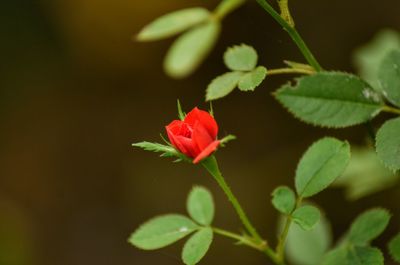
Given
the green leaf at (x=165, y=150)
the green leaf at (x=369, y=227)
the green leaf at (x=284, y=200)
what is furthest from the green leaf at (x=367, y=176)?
the green leaf at (x=165, y=150)

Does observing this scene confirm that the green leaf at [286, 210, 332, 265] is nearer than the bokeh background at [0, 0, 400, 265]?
Yes

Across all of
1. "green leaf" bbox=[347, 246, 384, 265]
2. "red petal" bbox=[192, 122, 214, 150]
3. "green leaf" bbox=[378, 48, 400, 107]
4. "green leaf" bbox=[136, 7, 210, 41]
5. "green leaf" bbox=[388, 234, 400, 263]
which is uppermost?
"green leaf" bbox=[136, 7, 210, 41]

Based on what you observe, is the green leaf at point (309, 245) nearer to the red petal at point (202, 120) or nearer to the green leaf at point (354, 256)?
the green leaf at point (354, 256)

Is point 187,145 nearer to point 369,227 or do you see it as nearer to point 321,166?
point 321,166

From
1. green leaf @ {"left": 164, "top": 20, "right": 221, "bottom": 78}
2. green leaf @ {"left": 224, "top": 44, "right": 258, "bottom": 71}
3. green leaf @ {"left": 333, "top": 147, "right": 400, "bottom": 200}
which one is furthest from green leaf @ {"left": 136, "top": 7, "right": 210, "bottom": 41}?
green leaf @ {"left": 333, "top": 147, "right": 400, "bottom": 200}

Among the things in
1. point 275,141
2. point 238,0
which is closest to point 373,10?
point 275,141

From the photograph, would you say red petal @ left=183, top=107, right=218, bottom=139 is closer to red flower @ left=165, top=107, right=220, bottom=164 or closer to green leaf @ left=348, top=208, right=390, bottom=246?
red flower @ left=165, top=107, right=220, bottom=164
